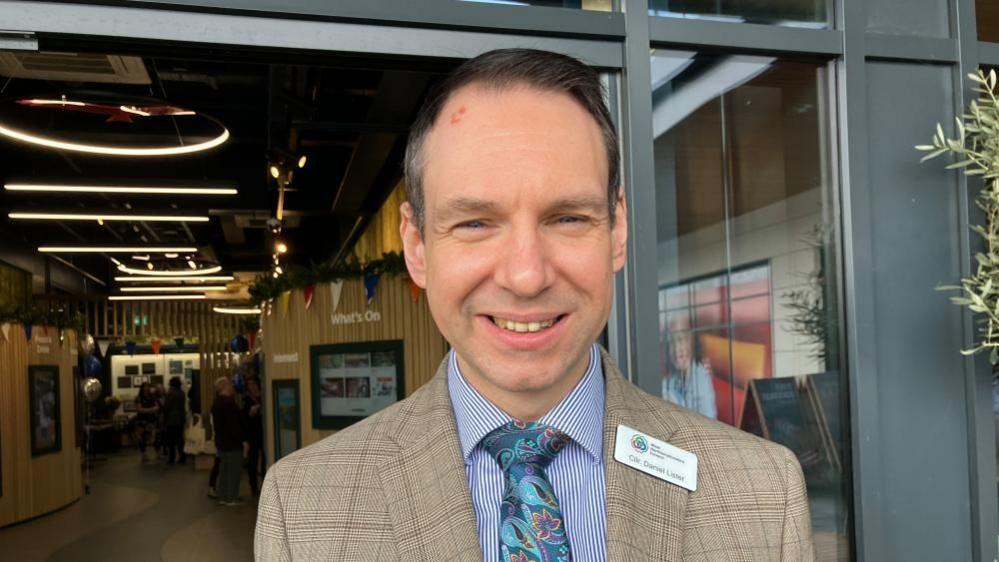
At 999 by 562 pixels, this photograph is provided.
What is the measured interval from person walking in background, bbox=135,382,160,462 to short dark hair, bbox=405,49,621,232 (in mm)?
20829

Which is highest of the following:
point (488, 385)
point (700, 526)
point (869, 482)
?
point (488, 385)

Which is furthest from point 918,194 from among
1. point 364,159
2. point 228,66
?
point 364,159

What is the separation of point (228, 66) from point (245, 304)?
54.5 ft

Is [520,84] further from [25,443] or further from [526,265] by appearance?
[25,443]

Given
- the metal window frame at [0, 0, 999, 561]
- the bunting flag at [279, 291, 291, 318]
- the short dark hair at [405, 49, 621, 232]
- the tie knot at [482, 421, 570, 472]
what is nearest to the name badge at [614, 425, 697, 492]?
the tie knot at [482, 421, 570, 472]

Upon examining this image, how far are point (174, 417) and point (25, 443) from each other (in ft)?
21.3

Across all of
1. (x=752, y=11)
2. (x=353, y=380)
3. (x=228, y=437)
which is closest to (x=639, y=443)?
(x=752, y=11)

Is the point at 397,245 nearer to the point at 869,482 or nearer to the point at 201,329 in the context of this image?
the point at 869,482

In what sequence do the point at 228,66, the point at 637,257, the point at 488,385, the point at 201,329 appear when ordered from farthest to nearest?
the point at 201,329 → the point at 228,66 → the point at 637,257 → the point at 488,385

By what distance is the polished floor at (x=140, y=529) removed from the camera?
8.79 meters

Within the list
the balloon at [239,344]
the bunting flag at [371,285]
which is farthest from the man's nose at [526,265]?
the balloon at [239,344]

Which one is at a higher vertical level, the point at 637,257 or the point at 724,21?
the point at 724,21

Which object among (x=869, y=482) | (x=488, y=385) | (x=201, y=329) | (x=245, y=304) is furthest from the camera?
(x=201, y=329)

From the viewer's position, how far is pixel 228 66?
689 centimetres
